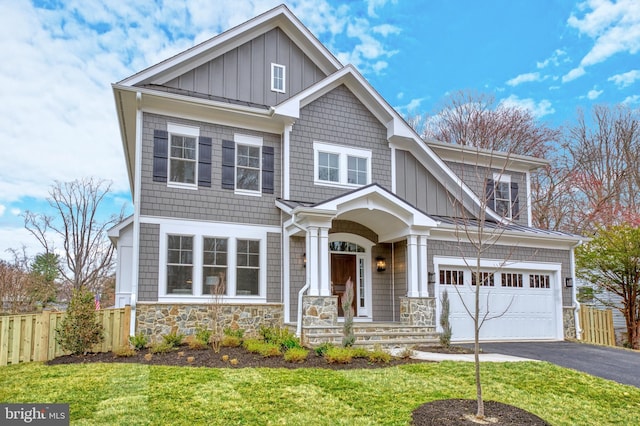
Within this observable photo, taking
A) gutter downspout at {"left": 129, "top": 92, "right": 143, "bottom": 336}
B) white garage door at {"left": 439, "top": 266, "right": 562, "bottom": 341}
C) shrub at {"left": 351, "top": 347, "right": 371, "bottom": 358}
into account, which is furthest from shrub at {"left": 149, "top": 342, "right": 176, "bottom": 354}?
white garage door at {"left": 439, "top": 266, "right": 562, "bottom": 341}

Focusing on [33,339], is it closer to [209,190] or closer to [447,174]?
[209,190]

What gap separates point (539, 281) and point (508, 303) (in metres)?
1.40

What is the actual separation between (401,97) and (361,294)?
900 inches

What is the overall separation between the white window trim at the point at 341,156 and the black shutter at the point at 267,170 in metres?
1.11

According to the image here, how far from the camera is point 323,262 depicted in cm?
1067

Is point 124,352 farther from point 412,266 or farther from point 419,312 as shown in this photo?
point 412,266

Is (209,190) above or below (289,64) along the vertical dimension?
below

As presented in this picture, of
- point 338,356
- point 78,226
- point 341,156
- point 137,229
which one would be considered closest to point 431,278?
point 341,156

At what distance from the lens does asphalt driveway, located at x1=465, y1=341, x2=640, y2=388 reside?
8.74m

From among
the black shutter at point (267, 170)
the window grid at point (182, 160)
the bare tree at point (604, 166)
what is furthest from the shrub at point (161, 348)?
the bare tree at point (604, 166)

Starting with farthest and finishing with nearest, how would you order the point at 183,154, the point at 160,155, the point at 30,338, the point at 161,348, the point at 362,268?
the point at 362,268 → the point at 183,154 → the point at 160,155 → the point at 161,348 → the point at 30,338

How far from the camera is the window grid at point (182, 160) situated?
1134 cm

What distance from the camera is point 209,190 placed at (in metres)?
11.5

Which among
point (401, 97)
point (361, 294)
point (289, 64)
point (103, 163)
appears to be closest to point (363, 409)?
point (361, 294)
